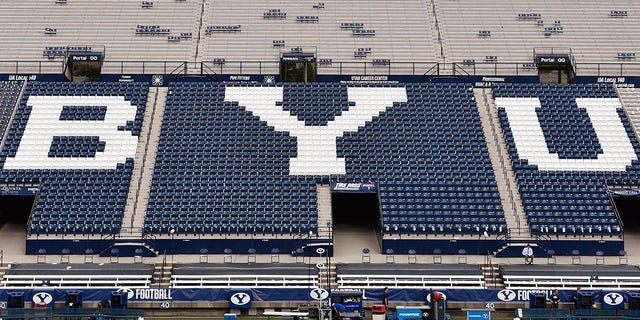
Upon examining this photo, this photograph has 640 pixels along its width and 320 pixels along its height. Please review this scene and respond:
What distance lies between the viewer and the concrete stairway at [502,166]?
55.3 metres

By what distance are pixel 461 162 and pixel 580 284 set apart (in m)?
10.2

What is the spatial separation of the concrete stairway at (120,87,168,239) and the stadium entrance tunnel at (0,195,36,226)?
4923 millimetres

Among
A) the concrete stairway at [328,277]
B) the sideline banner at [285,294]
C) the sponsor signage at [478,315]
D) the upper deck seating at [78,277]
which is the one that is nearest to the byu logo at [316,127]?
the concrete stairway at [328,277]

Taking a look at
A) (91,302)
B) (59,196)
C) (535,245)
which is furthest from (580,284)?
(59,196)

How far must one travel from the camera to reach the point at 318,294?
47.8 meters

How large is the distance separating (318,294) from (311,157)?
1228cm

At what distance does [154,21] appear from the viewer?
73.0 meters

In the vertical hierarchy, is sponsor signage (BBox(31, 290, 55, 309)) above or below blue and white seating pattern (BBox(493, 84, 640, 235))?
below

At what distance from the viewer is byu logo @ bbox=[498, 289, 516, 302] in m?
48.7

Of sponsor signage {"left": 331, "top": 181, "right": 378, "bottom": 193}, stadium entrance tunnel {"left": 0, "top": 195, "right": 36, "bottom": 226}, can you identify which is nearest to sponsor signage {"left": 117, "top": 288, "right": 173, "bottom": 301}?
sponsor signage {"left": 331, "top": 181, "right": 378, "bottom": 193}

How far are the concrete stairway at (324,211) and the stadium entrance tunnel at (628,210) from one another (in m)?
13.7

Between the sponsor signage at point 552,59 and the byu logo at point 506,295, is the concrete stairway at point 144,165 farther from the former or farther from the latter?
the sponsor signage at point 552,59

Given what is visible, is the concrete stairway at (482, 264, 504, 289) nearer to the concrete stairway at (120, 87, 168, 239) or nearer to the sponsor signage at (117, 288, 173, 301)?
the sponsor signage at (117, 288, 173, 301)

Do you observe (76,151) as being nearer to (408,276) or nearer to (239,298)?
(239,298)
